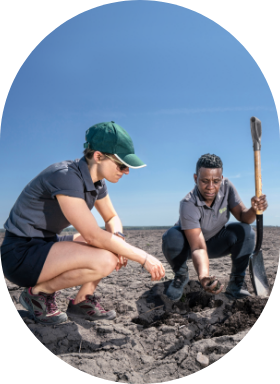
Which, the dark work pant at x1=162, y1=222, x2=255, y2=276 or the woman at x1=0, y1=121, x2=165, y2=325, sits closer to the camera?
the woman at x1=0, y1=121, x2=165, y2=325

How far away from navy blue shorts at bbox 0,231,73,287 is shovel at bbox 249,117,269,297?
155 cm

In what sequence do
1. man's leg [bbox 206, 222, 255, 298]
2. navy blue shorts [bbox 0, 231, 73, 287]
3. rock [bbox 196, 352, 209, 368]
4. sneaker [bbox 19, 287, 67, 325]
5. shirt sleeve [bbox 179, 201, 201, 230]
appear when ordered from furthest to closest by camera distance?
man's leg [bbox 206, 222, 255, 298] < shirt sleeve [bbox 179, 201, 201, 230] < sneaker [bbox 19, 287, 67, 325] < navy blue shorts [bbox 0, 231, 73, 287] < rock [bbox 196, 352, 209, 368]

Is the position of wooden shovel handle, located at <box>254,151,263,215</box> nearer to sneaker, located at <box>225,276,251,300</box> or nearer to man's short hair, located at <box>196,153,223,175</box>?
man's short hair, located at <box>196,153,223,175</box>

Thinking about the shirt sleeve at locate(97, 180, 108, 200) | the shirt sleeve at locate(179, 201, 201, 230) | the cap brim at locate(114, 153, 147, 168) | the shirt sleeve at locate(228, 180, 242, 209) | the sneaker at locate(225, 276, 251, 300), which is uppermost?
the cap brim at locate(114, 153, 147, 168)

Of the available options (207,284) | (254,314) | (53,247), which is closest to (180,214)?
(207,284)

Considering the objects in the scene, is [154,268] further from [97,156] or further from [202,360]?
[97,156]

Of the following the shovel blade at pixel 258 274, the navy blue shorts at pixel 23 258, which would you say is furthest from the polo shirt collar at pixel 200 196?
the navy blue shorts at pixel 23 258

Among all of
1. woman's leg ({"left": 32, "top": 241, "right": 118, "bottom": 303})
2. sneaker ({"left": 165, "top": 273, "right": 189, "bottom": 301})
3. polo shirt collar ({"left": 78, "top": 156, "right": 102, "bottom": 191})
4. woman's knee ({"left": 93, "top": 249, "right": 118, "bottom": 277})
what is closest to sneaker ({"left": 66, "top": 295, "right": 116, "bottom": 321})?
woman's leg ({"left": 32, "top": 241, "right": 118, "bottom": 303})

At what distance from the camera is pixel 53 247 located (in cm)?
186

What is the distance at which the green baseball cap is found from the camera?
172 cm

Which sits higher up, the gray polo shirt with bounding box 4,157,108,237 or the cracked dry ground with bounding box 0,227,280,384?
the gray polo shirt with bounding box 4,157,108,237

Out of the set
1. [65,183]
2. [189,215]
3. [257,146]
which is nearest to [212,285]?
[189,215]

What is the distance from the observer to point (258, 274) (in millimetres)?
2424

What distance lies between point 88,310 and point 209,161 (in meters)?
1.51
